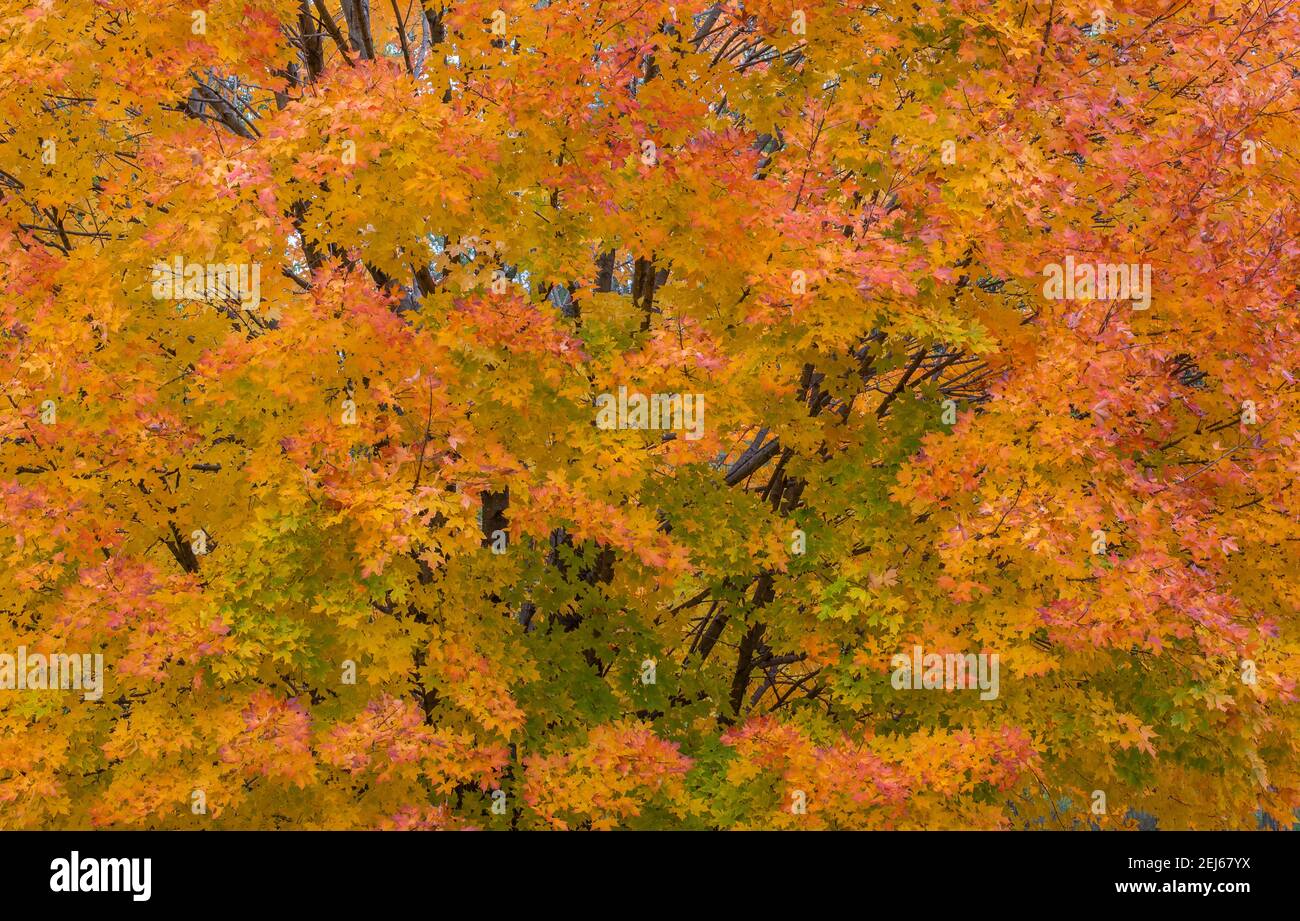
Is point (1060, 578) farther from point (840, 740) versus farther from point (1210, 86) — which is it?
point (1210, 86)

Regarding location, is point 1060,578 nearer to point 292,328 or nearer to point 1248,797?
point 1248,797

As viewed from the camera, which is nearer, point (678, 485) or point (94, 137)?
point (94, 137)

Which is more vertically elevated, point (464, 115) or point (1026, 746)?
point (464, 115)

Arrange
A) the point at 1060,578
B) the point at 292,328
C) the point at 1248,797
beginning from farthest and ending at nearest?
the point at 1248,797, the point at 1060,578, the point at 292,328

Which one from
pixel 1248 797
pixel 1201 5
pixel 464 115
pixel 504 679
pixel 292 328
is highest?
pixel 1201 5

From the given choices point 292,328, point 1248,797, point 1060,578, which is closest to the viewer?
point 292,328

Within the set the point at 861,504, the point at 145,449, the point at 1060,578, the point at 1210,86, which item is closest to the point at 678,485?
the point at 861,504
